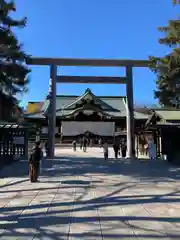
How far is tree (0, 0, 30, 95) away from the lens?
14070 mm

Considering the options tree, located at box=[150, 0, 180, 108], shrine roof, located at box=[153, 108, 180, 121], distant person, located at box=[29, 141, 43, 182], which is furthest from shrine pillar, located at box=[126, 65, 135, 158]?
distant person, located at box=[29, 141, 43, 182]

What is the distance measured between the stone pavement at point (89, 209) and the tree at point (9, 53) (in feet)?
20.9

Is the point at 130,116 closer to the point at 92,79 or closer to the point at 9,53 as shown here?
the point at 92,79

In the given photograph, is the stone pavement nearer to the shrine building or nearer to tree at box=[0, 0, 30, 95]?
tree at box=[0, 0, 30, 95]

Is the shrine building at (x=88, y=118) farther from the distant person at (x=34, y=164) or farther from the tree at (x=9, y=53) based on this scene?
the distant person at (x=34, y=164)

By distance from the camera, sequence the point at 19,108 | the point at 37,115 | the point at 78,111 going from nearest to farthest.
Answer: the point at 19,108, the point at 37,115, the point at 78,111

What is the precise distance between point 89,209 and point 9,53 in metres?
10.0

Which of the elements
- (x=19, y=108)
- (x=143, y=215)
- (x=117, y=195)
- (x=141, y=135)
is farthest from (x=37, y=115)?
(x=143, y=215)

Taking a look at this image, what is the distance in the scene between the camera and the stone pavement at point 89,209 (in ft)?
A: 16.8

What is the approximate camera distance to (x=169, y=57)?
48.1ft

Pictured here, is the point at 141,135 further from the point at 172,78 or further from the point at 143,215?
the point at 143,215

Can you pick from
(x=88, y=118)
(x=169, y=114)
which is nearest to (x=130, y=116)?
(x=169, y=114)

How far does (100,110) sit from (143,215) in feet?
115

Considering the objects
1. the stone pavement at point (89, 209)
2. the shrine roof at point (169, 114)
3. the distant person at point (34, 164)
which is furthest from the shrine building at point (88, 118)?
the stone pavement at point (89, 209)
